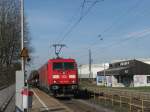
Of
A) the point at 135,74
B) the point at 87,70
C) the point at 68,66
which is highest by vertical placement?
the point at 87,70

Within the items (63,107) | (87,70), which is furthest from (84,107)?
(87,70)

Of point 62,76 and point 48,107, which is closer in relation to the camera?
point 48,107

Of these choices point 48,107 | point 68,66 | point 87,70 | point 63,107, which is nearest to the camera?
point 48,107

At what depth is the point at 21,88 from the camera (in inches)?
867

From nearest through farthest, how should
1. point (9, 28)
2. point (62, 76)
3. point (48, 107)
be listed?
point (48, 107) < point (62, 76) < point (9, 28)

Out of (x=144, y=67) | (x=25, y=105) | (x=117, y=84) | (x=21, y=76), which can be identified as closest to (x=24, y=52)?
(x=21, y=76)

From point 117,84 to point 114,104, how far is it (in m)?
64.0

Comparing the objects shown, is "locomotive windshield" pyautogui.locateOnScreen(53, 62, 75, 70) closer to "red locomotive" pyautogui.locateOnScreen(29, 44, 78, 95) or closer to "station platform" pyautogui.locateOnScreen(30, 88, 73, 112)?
"red locomotive" pyautogui.locateOnScreen(29, 44, 78, 95)

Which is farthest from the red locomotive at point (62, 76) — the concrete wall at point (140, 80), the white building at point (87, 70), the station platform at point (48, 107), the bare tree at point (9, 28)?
the white building at point (87, 70)

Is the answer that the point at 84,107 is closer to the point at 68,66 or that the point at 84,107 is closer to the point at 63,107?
the point at 63,107

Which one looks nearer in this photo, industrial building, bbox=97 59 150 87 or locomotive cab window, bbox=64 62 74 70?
locomotive cab window, bbox=64 62 74 70

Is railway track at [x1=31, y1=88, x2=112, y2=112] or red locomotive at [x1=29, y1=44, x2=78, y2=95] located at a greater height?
red locomotive at [x1=29, y1=44, x2=78, y2=95]

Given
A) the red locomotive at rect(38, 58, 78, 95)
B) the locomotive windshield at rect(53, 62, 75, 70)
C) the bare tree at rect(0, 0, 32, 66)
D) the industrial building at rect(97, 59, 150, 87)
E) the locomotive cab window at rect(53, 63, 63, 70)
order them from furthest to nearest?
the industrial building at rect(97, 59, 150, 87), the bare tree at rect(0, 0, 32, 66), the locomotive cab window at rect(53, 63, 63, 70), the locomotive windshield at rect(53, 62, 75, 70), the red locomotive at rect(38, 58, 78, 95)

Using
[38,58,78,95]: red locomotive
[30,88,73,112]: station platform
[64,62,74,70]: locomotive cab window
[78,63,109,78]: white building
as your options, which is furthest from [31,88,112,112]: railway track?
[78,63,109,78]: white building
